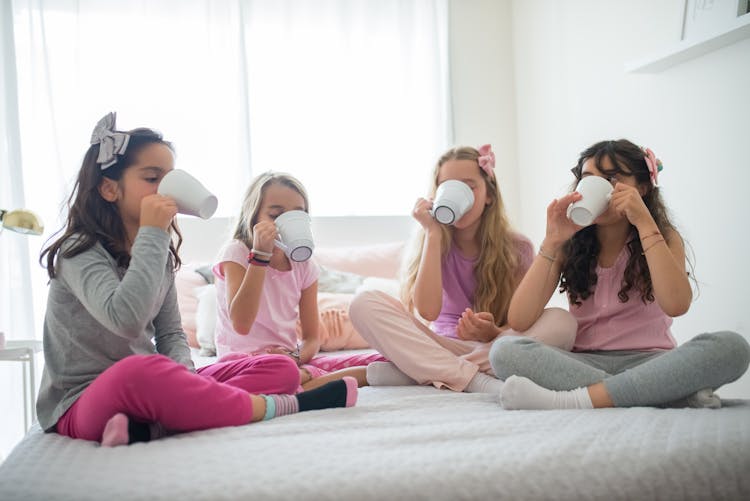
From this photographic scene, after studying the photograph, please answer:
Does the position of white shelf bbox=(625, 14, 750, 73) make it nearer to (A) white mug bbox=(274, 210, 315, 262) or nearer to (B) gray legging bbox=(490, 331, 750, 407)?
(B) gray legging bbox=(490, 331, 750, 407)

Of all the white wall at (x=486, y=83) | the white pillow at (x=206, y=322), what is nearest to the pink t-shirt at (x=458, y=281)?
the white pillow at (x=206, y=322)

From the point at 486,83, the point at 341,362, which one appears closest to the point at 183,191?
the point at 341,362

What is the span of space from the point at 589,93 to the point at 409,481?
2.42 meters

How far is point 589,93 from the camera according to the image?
9.34 ft

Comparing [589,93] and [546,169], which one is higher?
[589,93]

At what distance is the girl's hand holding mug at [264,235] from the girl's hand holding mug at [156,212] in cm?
36

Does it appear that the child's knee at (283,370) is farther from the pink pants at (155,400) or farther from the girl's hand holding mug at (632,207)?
the girl's hand holding mug at (632,207)

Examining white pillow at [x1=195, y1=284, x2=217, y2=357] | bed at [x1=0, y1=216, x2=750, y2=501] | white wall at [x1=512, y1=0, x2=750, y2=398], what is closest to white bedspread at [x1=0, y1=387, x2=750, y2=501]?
bed at [x1=0, y1=216, x2=750, y2=501]

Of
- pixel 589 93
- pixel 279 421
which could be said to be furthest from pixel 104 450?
pixel 589 93

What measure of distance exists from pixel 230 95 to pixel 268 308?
1.51 m

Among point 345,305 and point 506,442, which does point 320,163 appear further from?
point 506,442

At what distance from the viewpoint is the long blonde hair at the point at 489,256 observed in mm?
1817

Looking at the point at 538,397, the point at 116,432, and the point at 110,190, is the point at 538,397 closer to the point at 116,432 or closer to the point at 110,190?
the point at 116,432

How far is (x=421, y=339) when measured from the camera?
159 cm
